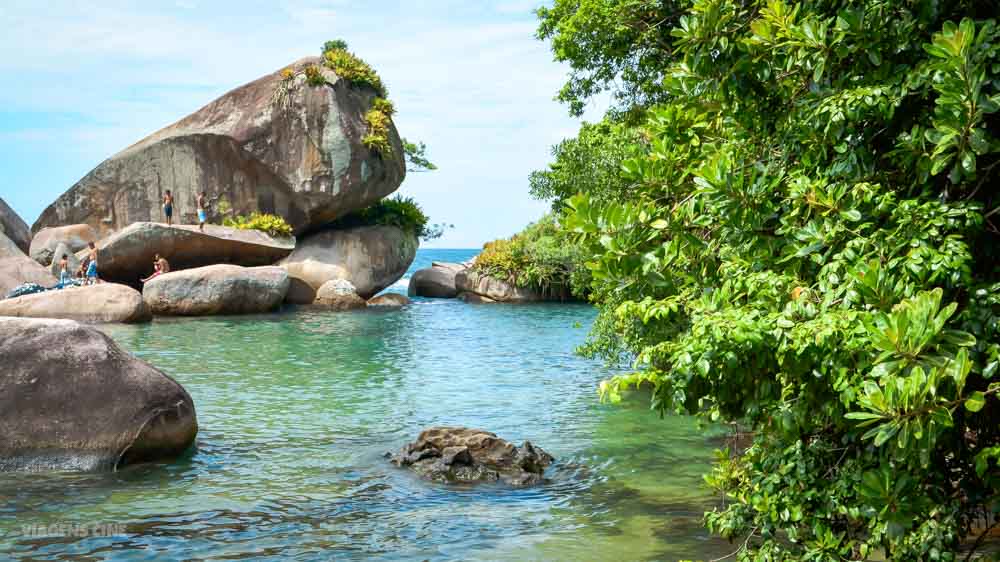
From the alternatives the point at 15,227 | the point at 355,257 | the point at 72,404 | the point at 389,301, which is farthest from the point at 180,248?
the point at 72,404

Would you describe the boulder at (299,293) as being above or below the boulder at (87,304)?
above

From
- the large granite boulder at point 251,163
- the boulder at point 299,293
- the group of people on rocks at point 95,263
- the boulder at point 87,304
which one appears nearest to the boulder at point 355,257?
the boulder at point 299,293

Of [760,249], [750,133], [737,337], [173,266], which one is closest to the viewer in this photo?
[737,337]

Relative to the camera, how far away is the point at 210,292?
30.3 meters

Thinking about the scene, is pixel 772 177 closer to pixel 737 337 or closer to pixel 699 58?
pixel 699 58

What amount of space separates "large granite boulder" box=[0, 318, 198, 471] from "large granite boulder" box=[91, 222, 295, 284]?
23.4 meters

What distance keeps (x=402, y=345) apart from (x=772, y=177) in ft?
62.8

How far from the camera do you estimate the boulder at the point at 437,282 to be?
4253 centimetres

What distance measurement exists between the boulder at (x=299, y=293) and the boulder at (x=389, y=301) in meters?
2.34

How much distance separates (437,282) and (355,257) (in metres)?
6.35

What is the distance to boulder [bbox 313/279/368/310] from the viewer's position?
35.0m

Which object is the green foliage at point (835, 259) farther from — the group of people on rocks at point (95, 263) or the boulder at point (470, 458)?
the group of people on rocks at point (95, 263)

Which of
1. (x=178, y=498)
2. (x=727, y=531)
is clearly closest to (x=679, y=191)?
(x=727, y=531)

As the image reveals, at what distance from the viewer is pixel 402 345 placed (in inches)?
933
